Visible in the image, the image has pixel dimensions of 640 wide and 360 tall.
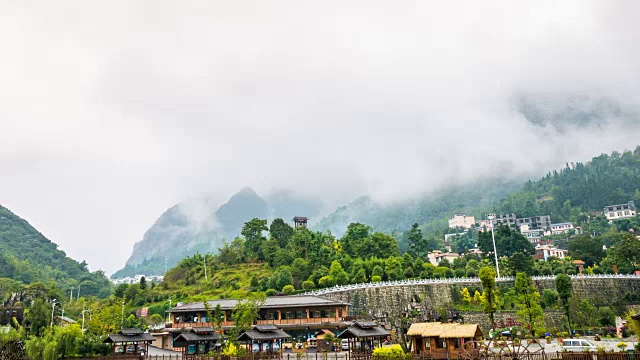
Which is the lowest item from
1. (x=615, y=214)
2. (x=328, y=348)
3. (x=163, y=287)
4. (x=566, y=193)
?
(x=328, y=348)

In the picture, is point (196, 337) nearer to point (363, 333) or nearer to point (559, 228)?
point (363, 333)

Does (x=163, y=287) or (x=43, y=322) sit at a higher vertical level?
(x=163, y=287)

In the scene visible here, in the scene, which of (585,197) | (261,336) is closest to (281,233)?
(261,336)

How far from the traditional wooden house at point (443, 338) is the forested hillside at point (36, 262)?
11808 cm

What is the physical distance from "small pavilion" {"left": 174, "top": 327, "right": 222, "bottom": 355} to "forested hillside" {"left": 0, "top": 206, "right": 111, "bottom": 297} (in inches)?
3731

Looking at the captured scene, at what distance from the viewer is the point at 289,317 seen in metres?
60.8

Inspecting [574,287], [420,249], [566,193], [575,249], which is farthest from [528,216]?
[574,287]

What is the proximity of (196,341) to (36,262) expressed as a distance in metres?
131

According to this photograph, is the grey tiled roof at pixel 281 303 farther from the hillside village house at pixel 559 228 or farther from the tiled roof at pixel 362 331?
the hillside village house at pixel 559 228

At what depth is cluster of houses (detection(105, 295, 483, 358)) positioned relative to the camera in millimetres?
39094

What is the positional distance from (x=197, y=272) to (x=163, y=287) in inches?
275

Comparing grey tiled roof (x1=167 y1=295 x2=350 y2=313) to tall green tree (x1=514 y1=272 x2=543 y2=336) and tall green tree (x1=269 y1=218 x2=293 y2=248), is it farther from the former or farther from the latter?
tall green tree (x1=269 y1=218 x2=293 y2=248)

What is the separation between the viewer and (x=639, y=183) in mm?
186500

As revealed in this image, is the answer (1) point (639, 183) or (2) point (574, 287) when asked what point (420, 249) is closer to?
(2) point (574, 287)
